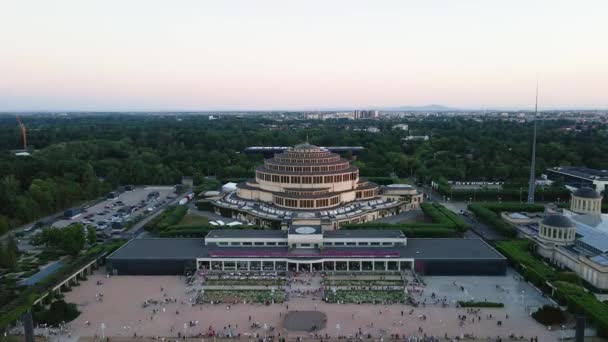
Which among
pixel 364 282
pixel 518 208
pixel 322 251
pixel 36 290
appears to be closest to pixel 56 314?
pixel 36 290

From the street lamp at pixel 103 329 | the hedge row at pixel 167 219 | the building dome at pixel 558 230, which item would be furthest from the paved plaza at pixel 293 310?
the hedge row at pixel 167 219

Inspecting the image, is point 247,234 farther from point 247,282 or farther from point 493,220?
Result: point 493,220

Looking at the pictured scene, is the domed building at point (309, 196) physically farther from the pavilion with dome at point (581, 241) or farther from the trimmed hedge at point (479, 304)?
the pavilion with dome at point (581, 241)

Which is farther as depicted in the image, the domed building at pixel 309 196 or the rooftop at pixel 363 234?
the domed building at pixel 309 196

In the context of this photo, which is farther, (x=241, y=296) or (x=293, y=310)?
(x=241, y=296)

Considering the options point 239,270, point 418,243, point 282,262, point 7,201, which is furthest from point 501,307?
point 7,201

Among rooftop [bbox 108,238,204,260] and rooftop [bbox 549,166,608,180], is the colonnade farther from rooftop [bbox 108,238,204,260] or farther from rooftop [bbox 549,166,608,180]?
rooftop [bbox 549,166,608,180]

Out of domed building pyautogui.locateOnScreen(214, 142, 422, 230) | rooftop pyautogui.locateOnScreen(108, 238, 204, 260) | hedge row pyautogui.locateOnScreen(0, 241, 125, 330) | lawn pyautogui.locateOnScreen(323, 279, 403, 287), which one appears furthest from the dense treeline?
lawn pyautogui.locateOnScreen(323, 279, 403, 287)

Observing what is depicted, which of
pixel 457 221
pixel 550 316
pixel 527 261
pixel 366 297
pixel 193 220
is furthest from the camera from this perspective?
pixel 193 220
